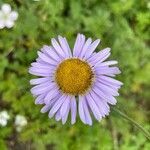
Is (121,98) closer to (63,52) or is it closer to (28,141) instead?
(28,141)

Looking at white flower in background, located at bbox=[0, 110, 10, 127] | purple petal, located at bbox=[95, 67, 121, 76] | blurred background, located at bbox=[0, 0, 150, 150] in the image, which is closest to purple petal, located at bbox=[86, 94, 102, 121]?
purple petal, located at bbox=[95, 67, 121, 76]

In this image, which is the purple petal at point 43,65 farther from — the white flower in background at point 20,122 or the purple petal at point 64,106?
the white flower in background at point 20,122

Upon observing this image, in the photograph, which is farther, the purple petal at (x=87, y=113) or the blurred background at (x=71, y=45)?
the blurred background at (x=71, y=45)

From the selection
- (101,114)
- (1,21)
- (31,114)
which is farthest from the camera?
(31,114)

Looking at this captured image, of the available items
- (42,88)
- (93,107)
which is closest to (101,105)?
Result: (93,107)

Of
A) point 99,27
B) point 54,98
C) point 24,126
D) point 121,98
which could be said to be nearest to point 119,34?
point 99,27

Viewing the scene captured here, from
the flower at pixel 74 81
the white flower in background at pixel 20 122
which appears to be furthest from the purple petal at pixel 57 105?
the white flower in background at pixel 20 122
